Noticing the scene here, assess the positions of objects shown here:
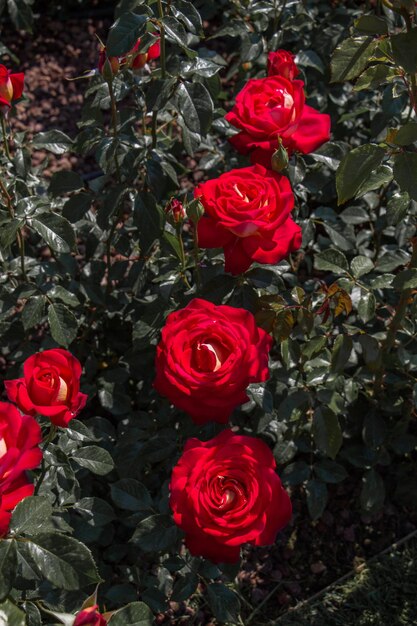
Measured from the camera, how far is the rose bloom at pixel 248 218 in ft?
4.43

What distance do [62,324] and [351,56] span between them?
0.80m

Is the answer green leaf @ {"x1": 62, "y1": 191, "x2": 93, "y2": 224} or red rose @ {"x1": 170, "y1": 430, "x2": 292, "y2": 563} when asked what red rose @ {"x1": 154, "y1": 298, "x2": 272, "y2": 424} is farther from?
green leaf @ {"x1": 62, "y1": 191, "x2": 93, "y2": 224}

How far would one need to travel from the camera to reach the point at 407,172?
1.34 meters

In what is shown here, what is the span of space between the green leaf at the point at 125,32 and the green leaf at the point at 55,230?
1.21ft

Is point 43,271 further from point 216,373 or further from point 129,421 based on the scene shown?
point 216,373

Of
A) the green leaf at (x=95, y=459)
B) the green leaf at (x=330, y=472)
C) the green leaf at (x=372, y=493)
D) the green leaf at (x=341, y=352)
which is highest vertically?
the green leaf at (x=341, y=352)

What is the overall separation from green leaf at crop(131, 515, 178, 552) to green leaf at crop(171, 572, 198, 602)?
9cm

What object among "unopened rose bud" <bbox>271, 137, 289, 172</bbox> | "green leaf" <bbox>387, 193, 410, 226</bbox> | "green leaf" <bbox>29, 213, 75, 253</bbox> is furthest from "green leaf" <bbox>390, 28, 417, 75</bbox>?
"green leaf" <bbox>29, 213, 75, 253</bbox>

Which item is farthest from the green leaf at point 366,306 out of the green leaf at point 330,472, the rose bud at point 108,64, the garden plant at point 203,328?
the rose bud at point 108,64

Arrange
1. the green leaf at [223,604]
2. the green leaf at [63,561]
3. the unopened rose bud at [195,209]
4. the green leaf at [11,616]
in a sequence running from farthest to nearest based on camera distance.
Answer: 1. the green leaf at [223,604]
2. the unopened rose bud at [195,209]
3. the green leaf at [63,561]
4. the green leaf at [11,616]

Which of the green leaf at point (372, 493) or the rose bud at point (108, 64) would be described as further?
the green leaf at point (372, 493)

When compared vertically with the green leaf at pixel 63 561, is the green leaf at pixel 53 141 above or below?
above

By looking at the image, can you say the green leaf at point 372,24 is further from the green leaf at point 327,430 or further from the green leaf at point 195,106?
the green leaf at point 327,430

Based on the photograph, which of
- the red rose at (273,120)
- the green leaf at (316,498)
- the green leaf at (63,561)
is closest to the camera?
the green leaf at (63,561)
